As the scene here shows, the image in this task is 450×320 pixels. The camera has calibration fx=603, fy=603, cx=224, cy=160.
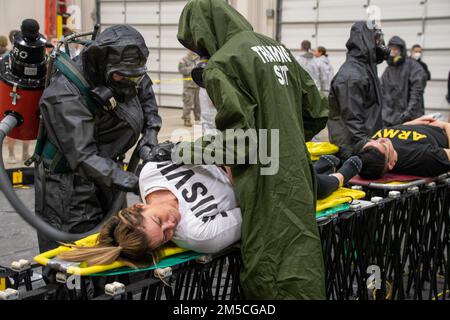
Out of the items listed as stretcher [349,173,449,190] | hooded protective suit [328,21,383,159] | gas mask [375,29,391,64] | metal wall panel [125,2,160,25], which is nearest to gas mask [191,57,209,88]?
stretcher [349,173,449,190]

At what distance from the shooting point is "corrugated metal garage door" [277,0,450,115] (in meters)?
12.0

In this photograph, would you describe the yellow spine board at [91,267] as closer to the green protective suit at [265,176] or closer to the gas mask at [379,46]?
the green protective suit at [265,176]

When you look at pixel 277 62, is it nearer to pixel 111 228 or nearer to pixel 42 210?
pixel 111 228

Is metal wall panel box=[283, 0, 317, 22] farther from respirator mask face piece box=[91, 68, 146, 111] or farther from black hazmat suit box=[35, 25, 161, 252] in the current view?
respirator mask face piece box=[91, 68, 146, 111]

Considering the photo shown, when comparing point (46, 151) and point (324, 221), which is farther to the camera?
point (46, 151)

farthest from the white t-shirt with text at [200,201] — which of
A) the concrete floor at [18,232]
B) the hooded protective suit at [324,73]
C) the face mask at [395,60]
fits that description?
the hooded protective suit at [324,73]

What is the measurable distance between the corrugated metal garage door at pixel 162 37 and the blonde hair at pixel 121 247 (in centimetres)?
1431

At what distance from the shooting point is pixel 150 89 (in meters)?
3.61

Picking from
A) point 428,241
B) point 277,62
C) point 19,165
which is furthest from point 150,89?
point 19,165

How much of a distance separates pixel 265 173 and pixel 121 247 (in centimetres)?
66

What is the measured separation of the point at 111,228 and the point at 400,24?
448 inches

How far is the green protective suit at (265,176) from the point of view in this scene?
7.88 feet

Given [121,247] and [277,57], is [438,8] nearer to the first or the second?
[277,57]
